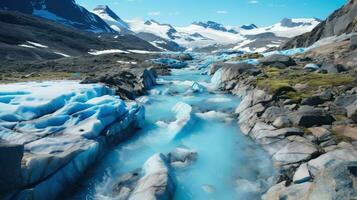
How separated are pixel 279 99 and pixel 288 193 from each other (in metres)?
14.5

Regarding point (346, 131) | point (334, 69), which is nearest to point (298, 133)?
point (346, 131)

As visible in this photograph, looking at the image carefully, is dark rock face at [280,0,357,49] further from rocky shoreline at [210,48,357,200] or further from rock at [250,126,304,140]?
rock at [250,126,304,140]

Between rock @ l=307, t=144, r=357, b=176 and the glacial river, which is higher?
rock @ l=307, t=144, r=357, b=176

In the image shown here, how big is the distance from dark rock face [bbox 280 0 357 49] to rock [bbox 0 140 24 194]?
64.3 metres

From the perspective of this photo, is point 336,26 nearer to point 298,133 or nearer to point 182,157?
point 298,133

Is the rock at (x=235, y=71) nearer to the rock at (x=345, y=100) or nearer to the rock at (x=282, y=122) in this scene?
the rock at (x=345, y=100)

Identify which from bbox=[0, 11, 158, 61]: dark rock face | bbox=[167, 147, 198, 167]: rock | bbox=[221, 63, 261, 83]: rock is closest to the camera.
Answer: bbox=[167, 147, 198, 167]: rock

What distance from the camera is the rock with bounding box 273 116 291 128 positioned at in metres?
21.1

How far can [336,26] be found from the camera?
72500 mm

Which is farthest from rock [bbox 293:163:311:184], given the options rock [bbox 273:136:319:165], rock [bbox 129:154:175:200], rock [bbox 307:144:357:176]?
rock [bbox 129:154:175:200]

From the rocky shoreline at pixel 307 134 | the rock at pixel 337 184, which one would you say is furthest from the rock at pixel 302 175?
the rock at pixel 337 184

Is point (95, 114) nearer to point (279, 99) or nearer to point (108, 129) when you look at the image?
point (108, 129)

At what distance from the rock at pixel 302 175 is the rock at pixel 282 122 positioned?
572cm

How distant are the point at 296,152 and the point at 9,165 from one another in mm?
13029
